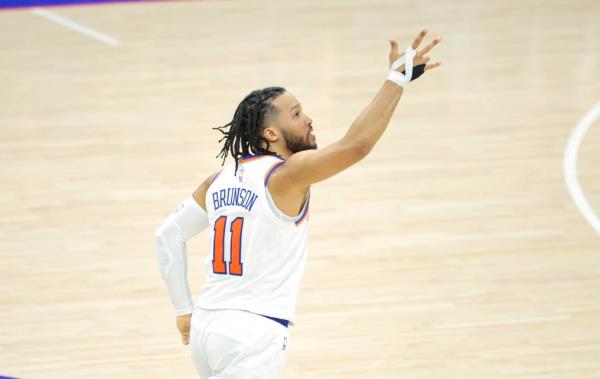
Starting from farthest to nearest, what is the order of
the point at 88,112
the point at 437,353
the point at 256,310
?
the point at 88,112 < the point at 437,353 < the point at 256,310

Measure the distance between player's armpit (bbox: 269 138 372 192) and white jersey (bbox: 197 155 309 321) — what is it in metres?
0.07

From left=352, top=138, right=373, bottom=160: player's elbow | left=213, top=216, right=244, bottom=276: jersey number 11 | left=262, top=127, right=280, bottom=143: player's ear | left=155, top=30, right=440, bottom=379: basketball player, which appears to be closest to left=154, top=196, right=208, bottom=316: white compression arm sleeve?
left=155, top=30, right=440, bottom=379: basketball player

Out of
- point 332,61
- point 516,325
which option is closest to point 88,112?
point 332,61

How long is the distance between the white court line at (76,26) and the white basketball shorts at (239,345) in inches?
337

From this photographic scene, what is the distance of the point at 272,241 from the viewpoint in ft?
11.3

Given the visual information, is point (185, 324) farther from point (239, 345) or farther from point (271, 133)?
point (271, 133)

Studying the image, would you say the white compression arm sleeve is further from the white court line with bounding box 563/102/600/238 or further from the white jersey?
the white court line with bounding box 563/102/600/238

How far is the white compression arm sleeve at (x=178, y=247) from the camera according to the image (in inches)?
146

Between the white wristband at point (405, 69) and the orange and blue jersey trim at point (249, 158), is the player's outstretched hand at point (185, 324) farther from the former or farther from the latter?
the white wristband at point (405, 69)

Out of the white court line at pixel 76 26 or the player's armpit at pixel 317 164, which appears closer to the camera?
the player's armpit at pixel 317 164

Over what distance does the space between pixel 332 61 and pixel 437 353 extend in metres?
5.91

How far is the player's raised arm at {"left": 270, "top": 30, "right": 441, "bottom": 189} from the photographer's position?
3180mm

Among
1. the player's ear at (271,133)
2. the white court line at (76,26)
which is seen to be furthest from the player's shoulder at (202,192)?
the white court line at (76,26)

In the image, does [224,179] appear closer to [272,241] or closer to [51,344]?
[272,241]
